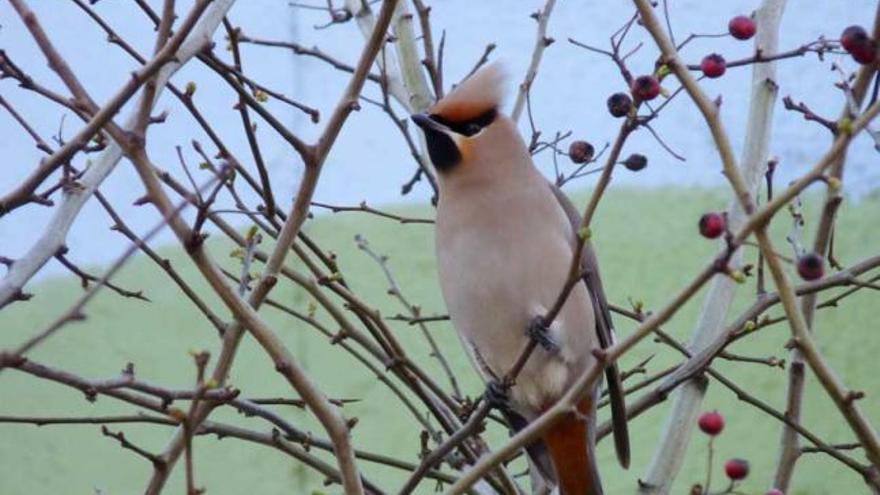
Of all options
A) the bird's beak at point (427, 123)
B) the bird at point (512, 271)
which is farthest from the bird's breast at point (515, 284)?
the bird's beak at point (427, 123)

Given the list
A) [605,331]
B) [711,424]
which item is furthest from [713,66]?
[605,331]

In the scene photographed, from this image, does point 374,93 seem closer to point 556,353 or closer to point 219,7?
point 556,353

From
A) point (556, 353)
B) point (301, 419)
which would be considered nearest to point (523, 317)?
point (556, 353)

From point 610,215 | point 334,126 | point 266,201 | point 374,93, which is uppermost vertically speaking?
point 374,93

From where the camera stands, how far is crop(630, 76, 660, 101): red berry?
1.37 m

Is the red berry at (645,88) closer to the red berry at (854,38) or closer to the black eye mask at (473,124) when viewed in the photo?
the red berry at (854,38)

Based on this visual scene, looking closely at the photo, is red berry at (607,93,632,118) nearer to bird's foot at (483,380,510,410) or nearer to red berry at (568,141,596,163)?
red berry at (568,141,596,163)

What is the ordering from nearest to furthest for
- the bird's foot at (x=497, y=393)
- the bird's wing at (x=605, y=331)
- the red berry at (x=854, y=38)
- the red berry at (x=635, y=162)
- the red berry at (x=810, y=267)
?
the red berry at (x=810, y=267), the red berry at (x=854, y=38), the red berry at (x=635, y=162), the bird's foot at (x=497, y=393), the bird's wing at (x=605, y=331)

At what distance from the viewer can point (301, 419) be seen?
354cm

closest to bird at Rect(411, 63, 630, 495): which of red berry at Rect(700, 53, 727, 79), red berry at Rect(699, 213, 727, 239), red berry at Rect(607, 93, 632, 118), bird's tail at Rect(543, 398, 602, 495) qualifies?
bird's tail at Rect(543, 398, 602, 495)

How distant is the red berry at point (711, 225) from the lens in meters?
1.40

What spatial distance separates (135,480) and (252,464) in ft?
0.81

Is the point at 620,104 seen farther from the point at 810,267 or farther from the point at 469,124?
the point at 469,124

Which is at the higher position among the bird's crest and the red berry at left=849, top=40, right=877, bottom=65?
the bird's crest
